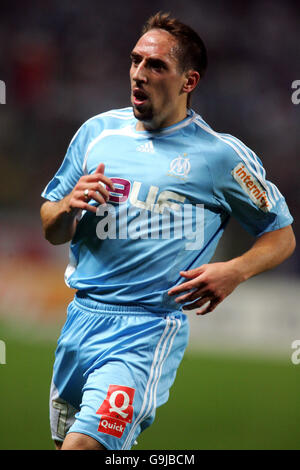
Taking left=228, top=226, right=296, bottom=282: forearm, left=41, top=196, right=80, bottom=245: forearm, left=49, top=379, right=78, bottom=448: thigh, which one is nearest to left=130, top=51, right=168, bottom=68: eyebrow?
left=41, top=196, right=80, bottom=245: forearm

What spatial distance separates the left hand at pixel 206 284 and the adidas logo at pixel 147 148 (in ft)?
1.80

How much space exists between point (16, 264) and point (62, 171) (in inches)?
224

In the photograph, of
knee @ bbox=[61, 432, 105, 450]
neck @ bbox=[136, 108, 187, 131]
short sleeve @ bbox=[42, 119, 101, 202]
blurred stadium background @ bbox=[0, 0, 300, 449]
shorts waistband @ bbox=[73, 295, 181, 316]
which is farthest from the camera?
blurred stadium background @ bbox=[0, 0, 300, 449]

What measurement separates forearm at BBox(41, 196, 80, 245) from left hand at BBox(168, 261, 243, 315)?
0.53m

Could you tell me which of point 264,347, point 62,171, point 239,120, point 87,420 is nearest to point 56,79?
point 239,120

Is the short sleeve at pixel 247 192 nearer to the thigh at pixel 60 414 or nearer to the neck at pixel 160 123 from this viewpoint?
the neck at pixel 160 123

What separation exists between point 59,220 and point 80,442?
899 millimetres

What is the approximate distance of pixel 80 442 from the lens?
100 inches

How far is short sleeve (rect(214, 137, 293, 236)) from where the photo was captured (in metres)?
2.92

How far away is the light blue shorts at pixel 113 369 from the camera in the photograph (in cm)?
262

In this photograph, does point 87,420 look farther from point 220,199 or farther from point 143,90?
point 143,90

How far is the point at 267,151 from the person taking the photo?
9.32m

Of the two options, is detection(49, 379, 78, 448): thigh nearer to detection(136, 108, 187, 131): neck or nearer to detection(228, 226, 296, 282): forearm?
detection(228, 226, 296, 282): forearm
